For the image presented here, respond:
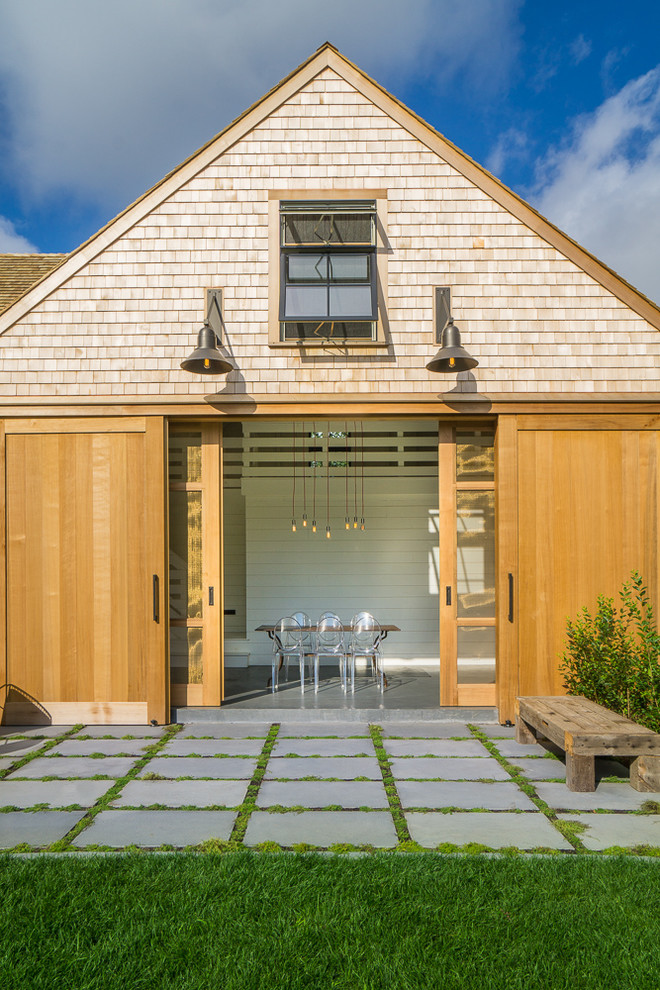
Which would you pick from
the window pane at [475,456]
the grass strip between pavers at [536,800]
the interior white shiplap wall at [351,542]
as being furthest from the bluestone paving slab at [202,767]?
the interior white shiplap wall at [351,542]

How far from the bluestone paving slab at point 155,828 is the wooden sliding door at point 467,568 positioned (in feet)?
9.40

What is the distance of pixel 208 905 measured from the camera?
2873 millimetres

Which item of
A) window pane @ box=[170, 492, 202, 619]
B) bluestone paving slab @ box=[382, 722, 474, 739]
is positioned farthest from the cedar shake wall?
bluestone paving slab @ box=[382, 722, 474, 739]

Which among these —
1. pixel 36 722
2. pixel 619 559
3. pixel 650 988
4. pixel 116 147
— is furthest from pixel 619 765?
pixel 116 147

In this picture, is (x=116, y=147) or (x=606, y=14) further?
(x=116, y=147)

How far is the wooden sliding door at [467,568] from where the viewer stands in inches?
245

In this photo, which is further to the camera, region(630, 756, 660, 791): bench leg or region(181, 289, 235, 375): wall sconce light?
region(181, 289, 235, 375): wall sconce light

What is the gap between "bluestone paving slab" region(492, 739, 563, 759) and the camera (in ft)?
17.0

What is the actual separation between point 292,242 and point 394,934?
5414 mm

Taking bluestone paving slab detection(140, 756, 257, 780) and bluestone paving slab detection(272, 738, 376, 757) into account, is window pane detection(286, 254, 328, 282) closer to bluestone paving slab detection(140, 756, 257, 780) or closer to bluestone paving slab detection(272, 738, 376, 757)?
bluestone paving slab detection(272, 738, 376, 757)

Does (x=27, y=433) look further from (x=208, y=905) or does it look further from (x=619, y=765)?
(x=619, y=765)

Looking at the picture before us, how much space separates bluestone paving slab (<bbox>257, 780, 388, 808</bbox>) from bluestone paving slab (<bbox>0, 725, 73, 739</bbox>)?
91.2 inches

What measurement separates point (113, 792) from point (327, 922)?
2.10m

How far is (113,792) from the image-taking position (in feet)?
14.2
